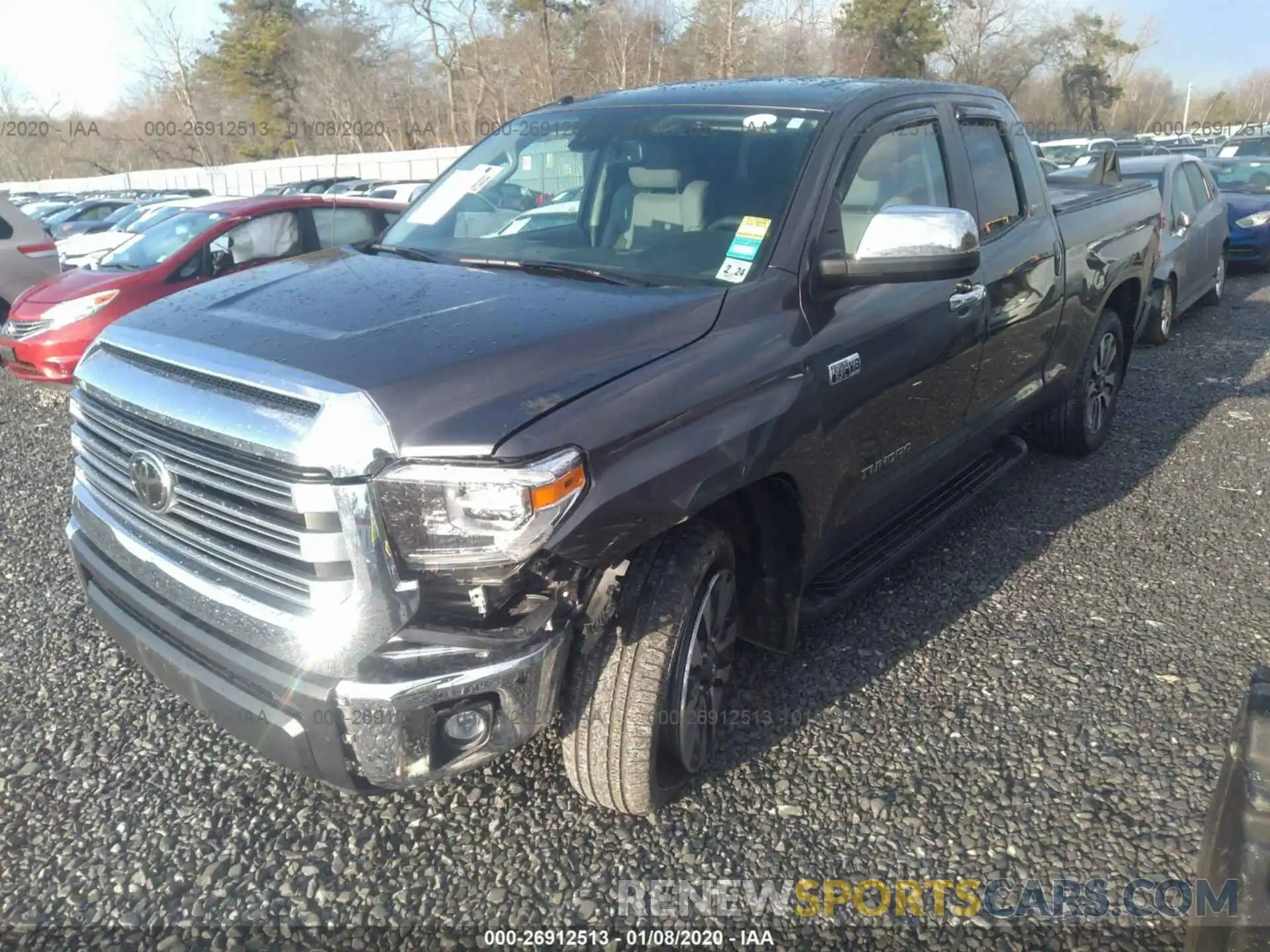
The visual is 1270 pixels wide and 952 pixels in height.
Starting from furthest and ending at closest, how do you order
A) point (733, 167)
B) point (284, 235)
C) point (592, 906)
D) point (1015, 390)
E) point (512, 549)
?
point (284, 235) → point (1015, 390) → point (733, 167) → point (592, 906) → point (512, 549)

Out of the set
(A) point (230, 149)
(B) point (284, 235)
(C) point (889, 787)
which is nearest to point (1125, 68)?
(A) point (230, 149)

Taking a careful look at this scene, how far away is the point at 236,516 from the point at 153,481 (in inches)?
13.1

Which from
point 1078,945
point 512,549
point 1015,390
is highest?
point 512,549

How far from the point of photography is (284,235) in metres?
8.51

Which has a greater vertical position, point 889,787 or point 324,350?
point 324,350

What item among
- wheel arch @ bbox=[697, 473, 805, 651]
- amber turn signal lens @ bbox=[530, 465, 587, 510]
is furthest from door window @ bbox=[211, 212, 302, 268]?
amber turn signal lens @ bbox=[530, 465, 587, 510]

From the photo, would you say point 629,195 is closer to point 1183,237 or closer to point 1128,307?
point 1128,307

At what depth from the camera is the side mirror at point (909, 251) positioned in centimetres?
272

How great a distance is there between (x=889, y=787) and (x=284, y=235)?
24.8 ft

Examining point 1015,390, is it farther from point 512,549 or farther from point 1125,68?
point 1125,68

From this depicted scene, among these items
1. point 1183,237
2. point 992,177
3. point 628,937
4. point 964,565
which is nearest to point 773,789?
point 628,937

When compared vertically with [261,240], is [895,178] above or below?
above

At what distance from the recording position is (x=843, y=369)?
115 inches

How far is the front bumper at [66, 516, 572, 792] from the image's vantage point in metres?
2.06
